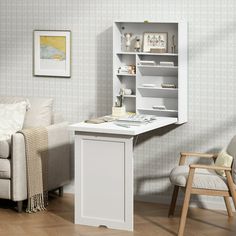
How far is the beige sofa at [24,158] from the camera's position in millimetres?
6020

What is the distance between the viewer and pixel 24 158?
19.9 ft

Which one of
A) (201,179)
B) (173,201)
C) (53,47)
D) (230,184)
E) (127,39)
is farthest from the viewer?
(53,47)

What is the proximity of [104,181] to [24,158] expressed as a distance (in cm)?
82

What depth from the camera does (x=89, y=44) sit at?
6633 millimetres

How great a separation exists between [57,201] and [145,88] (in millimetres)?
1311

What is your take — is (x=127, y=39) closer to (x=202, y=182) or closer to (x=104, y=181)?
(x=104, y=181)

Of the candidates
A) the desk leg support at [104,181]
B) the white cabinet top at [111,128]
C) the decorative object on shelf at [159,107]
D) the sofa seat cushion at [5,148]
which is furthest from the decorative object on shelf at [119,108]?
the sofa seat cushion at [5,148]

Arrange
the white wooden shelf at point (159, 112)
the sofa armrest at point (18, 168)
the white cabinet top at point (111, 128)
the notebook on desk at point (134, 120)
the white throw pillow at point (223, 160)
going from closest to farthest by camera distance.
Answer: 1. the white cabinet top at point (111, 128)
2. the white throw pillow at point (223, 160)
3. the notebook on desk at point (134, 120)
4. the sofa armrest at point (18, 168)
5. the white wooden shelf at point (159, 112)

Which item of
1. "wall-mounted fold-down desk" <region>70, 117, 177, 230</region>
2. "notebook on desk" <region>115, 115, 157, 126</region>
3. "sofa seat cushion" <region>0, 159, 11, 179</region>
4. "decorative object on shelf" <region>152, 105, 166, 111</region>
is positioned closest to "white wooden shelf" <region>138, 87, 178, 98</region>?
"decorative object on shelf" <region>152, 105, 166, 111</region>

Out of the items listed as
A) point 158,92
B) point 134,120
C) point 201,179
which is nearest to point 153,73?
point 158,92

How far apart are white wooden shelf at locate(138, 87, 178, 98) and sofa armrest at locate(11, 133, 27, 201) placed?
1167 millimetres

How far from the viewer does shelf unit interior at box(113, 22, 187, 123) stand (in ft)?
20.3

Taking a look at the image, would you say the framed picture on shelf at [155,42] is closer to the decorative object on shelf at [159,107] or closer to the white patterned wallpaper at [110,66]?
the white patterned wallpaper at [110,66]

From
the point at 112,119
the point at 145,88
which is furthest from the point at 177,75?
the point at 112,119
